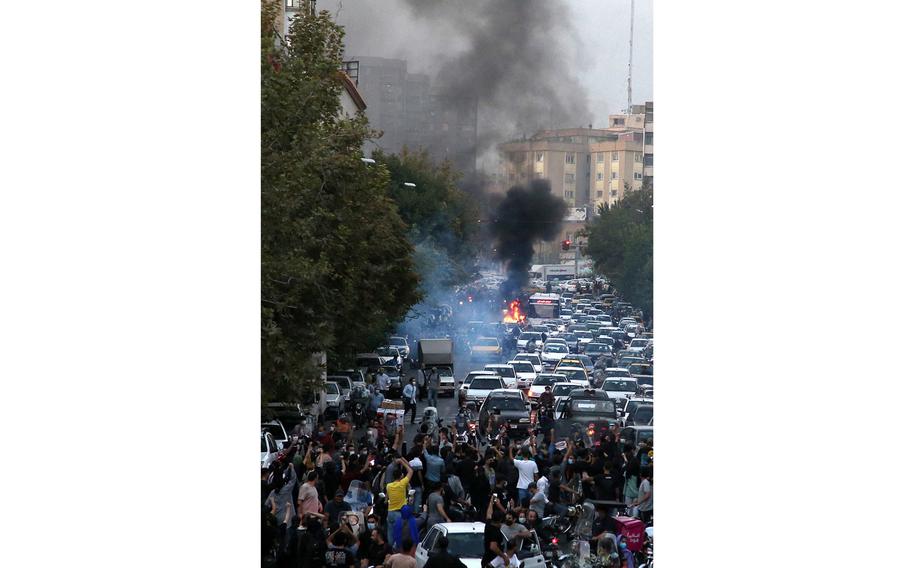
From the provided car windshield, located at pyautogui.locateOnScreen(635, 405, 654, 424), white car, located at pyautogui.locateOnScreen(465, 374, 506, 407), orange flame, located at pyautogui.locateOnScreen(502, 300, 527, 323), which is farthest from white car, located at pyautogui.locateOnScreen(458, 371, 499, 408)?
orange flame, located at pyautogui.locateOnScreen(502, 300, 527, 323)

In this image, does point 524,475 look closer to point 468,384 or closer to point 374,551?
point 374,551

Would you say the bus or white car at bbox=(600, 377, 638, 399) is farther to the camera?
the bus

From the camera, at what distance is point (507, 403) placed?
24.6 m

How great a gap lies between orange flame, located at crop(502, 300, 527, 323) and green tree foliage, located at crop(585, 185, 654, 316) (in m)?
3.46

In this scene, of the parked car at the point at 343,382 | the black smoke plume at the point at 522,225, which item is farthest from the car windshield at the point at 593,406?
the black smoke plume at the point at 522,225

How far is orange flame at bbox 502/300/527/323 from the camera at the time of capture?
2125 inches

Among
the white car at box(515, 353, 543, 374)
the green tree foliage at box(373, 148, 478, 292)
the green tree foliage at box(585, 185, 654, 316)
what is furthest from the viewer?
the green tree foliage at box(373, 148, 478, 292)

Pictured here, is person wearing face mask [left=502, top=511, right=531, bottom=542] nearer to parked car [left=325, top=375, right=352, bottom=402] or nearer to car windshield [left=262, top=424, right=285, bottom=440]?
car windshield [left=262, top=424, right=285, bottom=440]

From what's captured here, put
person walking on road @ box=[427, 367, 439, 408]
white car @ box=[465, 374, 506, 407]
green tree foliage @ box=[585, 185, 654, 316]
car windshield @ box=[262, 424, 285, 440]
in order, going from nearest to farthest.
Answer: car windshield @ box=[262, 424, 285, 440] < white car @ box=[465, 374, 506, 407] < person walking on road @ box=[427, 367, 439, 408] < green tree foliage @ box=[585, 185, 654, 316]

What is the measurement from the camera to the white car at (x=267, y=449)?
1801cm
